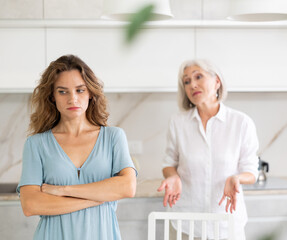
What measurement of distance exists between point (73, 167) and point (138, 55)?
3.97ft

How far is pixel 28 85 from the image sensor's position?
2.59 m

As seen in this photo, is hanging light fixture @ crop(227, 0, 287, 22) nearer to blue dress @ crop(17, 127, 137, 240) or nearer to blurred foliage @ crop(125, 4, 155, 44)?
blurred foliage @ crop(125, 4, 155, 44)

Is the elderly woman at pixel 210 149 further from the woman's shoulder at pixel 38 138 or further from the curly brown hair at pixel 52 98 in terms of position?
the woman's shoulder at pixel 38 138

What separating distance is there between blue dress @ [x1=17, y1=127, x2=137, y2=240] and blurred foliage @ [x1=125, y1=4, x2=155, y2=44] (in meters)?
1.38

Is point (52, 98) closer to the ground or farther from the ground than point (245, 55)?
closer to the ground

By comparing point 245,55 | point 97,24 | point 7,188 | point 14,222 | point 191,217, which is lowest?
point 14,222

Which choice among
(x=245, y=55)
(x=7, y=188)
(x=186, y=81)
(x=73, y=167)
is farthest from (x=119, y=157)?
(x=7, y=188)

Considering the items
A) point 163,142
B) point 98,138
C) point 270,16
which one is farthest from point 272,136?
point 270,16

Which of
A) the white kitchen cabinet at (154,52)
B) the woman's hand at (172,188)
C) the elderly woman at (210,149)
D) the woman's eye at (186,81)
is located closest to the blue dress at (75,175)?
the woman's hand at (172,188)

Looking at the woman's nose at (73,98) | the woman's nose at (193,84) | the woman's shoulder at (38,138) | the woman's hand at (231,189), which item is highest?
the woman's nose at (193,84)

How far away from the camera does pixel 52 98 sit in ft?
5.36

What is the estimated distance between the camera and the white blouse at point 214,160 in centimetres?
196

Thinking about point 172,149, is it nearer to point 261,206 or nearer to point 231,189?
point 231,189

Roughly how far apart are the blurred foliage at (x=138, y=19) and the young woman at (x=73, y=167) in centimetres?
135
